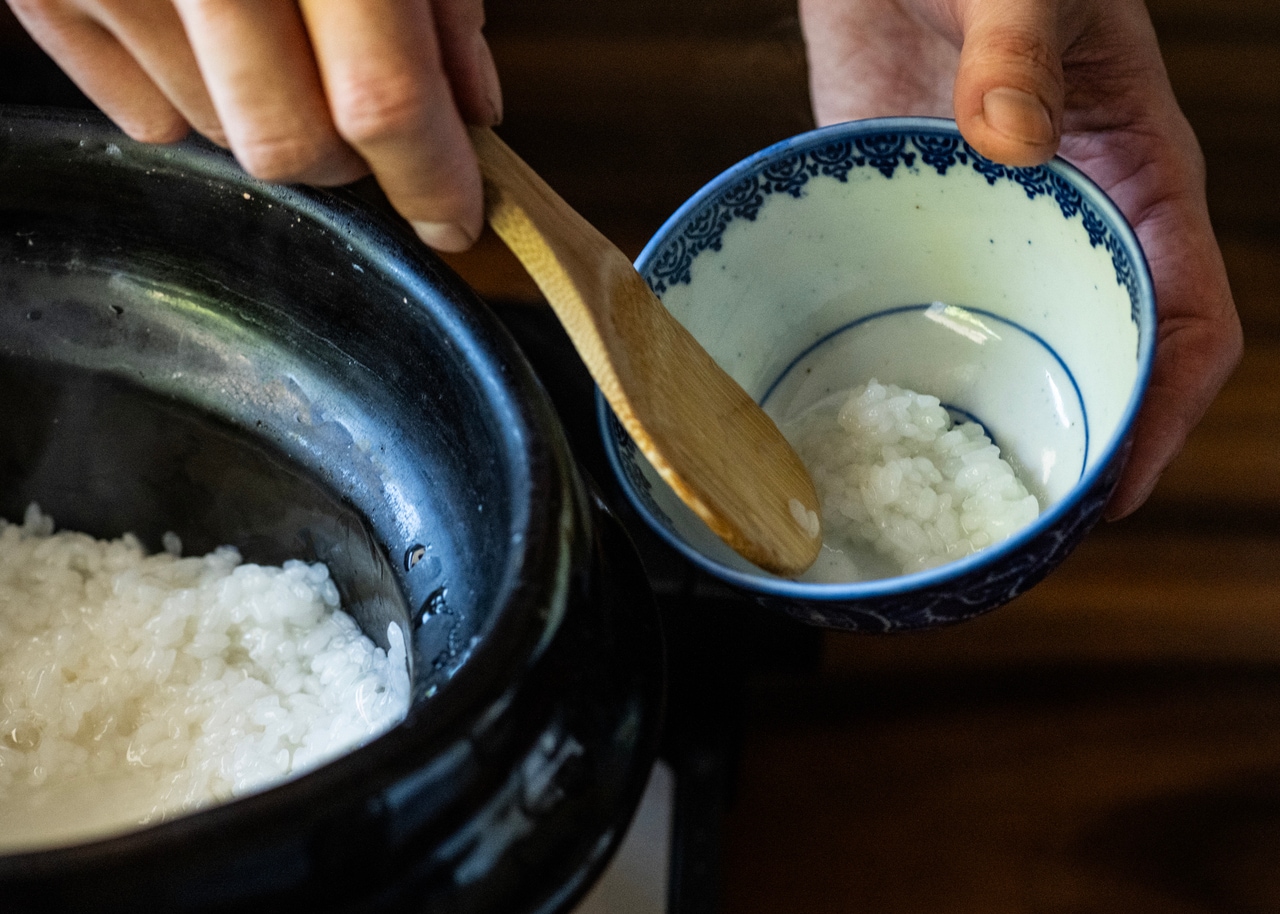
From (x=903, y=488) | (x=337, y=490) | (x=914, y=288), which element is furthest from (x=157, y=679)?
(x=914, y=288)

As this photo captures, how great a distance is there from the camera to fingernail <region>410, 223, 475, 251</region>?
0.61 meters

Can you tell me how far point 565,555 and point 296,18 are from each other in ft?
0.89

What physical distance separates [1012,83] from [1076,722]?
2.13 feet

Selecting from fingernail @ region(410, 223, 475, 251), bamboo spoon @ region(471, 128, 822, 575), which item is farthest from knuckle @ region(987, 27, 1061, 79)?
fingernail @ region(410, 223, 475, 251)

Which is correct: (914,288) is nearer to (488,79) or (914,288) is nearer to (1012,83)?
(1012,83)

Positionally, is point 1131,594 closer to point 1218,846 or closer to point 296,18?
point 1218,846

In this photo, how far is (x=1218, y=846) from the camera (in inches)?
40.9

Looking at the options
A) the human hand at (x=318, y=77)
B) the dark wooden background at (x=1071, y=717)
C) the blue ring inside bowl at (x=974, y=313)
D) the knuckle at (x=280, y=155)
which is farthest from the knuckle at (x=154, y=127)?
the dark wooden background at (x=1071, y=717)

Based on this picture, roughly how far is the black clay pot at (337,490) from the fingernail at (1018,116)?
0.37 metres

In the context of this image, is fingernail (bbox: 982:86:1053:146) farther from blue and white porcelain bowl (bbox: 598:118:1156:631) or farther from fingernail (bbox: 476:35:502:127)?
fingernail (bbox: 476:35:502:127)

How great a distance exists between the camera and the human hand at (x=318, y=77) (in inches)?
20.1

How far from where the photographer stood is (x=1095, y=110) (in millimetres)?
1040

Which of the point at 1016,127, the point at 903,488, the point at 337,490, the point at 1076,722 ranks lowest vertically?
the point at 1076,722

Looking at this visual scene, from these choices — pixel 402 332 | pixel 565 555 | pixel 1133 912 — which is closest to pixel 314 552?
pixel 402 332
